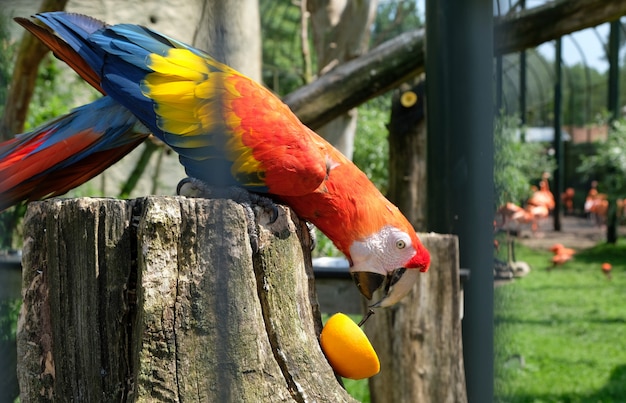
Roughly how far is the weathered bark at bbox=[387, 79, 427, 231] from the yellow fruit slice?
4.46ft

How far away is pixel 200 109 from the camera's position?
3.92 feet

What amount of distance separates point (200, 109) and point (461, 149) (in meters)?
0.76

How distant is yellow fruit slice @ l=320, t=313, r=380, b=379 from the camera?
1037mm

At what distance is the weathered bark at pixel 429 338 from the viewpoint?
1.66m

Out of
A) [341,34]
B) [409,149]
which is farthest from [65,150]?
[341,34]

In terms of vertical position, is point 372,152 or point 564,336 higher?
point 372,152

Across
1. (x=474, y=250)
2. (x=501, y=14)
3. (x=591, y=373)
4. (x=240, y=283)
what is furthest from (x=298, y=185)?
(x=591, y=373)

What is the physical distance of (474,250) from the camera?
1.66 meters

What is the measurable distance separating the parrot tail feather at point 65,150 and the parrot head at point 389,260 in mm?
479

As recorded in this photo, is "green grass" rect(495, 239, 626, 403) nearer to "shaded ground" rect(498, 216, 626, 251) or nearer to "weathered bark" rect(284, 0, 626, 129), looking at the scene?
"weathered bark" rect(284, 0, 626, 129)

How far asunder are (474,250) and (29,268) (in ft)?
3.49

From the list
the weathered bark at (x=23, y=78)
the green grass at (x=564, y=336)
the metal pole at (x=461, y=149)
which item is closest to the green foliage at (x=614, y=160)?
the green grass at (x=564, y=336)

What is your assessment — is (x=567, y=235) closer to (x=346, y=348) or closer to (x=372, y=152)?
(x=372, y=152)

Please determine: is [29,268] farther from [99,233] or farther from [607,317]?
[607,317]
